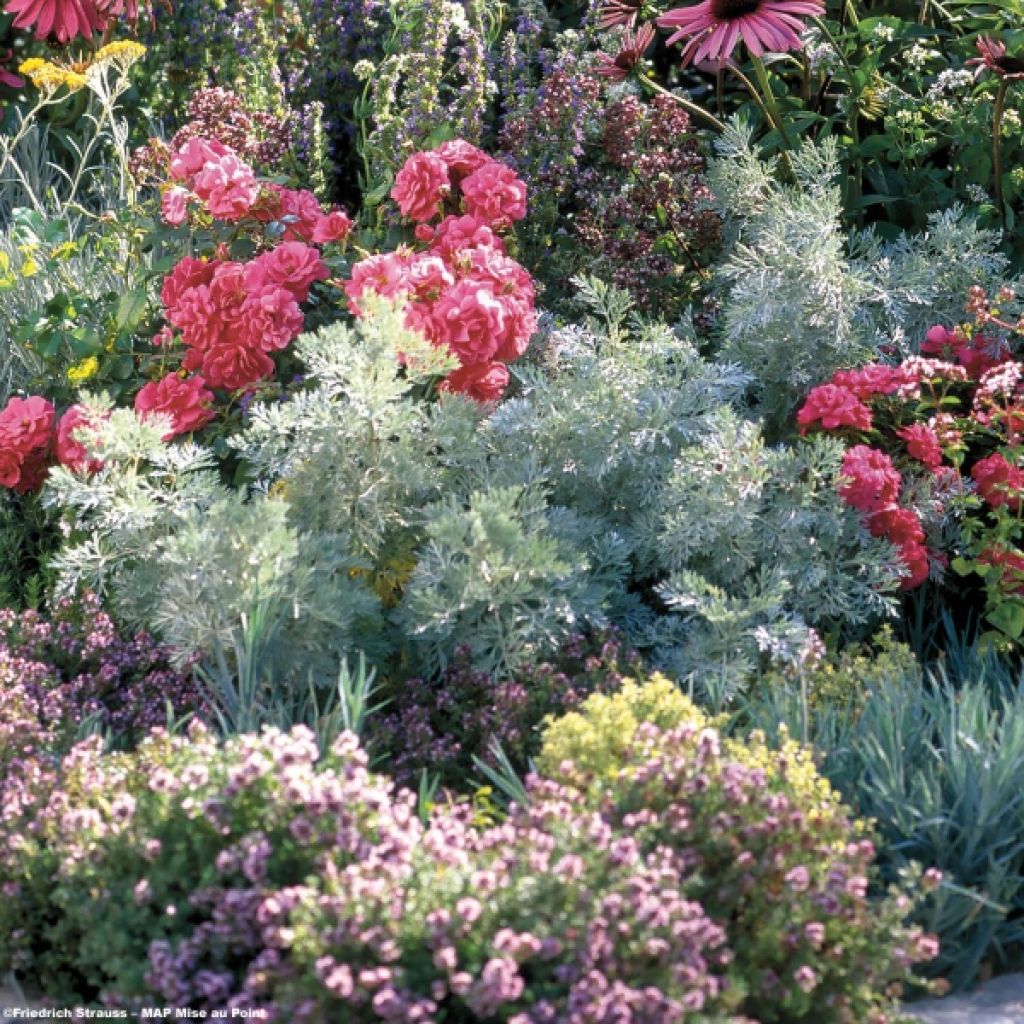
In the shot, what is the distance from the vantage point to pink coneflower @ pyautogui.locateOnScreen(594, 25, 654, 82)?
4014 mm

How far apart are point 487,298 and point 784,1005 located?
1898 mm

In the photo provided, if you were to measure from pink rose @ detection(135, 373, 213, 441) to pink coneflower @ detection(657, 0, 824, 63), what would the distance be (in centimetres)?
149

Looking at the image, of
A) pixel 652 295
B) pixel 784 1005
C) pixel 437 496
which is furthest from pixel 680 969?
pixel 652 295

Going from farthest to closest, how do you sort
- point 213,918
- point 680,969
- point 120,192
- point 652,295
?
point 120,192
point 652,295
point 213,918
point 680,969

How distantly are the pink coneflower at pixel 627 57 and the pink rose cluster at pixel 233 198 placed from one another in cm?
85

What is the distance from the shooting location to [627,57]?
4047 mm

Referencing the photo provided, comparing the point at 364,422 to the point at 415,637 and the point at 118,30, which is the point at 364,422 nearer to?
the point at 415,637

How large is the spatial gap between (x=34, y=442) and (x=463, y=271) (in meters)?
1.17

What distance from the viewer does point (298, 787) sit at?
2.28 m

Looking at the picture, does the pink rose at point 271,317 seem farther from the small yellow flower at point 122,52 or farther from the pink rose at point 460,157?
the small yellow flower at point 122,52

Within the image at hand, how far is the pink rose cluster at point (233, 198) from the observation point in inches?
151

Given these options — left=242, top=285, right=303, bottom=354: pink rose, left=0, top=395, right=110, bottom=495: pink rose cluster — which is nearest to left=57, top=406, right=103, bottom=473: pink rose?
left=0, top=395, right=110, bottom=495: pink rose cluster

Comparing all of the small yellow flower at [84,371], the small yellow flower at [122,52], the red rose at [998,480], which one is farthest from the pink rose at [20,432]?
the red rose at [998,480]

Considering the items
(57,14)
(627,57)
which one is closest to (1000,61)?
(627,57)
